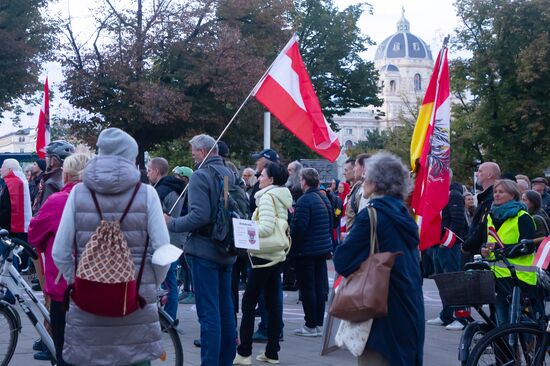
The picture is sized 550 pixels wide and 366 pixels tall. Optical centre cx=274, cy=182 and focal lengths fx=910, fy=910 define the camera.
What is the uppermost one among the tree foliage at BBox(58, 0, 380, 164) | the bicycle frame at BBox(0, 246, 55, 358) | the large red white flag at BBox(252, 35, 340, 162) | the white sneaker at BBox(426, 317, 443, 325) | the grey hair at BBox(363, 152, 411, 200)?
the tree foliage at BBox(58, 0, 380, 164)

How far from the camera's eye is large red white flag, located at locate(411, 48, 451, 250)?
8.50m

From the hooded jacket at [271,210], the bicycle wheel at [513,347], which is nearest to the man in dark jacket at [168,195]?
the hooded jacket at [271,210]

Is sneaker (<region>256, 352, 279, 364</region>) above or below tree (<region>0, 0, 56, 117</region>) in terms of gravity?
below

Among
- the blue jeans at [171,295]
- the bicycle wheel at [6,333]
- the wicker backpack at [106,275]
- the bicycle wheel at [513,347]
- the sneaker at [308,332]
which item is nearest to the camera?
the wicker backpack at [106,275]

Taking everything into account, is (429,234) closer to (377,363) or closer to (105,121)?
(377,363)

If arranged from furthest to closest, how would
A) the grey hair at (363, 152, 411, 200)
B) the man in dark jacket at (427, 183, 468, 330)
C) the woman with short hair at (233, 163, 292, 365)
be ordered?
the man in dark jacket at (427, 183, 468, 330)
the woman with short hair at (233, 163, 292, 365)
the grey hair at (363, 152, 411, 200)

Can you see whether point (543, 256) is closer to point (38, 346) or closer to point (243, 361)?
point (243, 361)

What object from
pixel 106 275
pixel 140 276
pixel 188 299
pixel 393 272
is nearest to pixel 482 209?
pixel 393 272

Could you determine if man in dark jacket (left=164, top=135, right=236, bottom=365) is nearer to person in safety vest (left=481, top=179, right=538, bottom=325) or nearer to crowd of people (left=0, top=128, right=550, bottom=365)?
crowd of people (left=0, top=128, right=550, bottom=365)

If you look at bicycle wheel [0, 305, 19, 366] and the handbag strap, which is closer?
the handbag strap

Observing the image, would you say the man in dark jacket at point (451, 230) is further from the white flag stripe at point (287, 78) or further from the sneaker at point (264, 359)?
the sneaker at point (264, 359)

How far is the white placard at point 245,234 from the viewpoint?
23.2 feet

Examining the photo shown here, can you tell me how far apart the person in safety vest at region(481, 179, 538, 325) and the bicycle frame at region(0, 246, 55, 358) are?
12.1 feet

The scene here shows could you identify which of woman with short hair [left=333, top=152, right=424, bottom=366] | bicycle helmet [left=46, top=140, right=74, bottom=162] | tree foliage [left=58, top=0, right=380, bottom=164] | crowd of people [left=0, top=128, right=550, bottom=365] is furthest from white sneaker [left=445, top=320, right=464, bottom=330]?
tree foliage [left=58, top=0, right=380, bottom=164]
